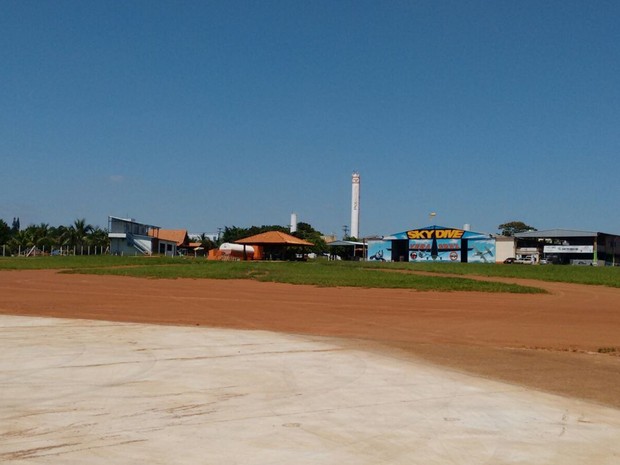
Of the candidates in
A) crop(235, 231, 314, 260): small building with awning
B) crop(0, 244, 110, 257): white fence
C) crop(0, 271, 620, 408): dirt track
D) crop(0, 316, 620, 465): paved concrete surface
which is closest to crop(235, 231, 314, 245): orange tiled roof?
crop(235, 231, 314, 260): small building with awning

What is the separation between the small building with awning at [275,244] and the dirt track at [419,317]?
46029 millimetres

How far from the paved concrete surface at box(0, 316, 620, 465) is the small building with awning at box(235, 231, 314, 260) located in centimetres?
6537

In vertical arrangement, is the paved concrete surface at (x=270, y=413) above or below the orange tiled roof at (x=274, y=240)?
below

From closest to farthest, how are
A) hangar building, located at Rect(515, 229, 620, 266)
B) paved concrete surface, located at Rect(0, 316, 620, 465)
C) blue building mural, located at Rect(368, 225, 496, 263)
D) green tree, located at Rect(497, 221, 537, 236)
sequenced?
paved concrete surface, located at Rect(0, 316, 620, 465)
blue building mural, located at Rect(368, 225, 496, 263)
hangar building, located at Rect(515, 229, 620, 266)
green tree, located at Rect(497, 221, 537, 236)

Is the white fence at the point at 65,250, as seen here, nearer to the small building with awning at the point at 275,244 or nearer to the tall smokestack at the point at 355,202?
the small building with awning at the point at 275,244

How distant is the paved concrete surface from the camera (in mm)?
5023

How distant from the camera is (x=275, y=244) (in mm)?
76000

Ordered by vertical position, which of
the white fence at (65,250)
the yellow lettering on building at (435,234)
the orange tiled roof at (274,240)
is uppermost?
the yellow lettering on building at (435,234)

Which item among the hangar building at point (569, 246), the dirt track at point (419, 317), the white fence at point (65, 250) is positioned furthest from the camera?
the white fence at point (65, 250)

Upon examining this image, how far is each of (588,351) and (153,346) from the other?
27.7 feet

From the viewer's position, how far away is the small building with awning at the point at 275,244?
2982 inches

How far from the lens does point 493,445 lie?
5445 millimetres

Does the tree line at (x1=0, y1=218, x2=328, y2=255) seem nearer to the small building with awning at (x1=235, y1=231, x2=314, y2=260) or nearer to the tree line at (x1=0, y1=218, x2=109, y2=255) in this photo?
the tree line at (x1=0, y1=218, x2=109, y2=255)

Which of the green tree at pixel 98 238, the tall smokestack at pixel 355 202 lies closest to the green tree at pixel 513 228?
the tall smokestack at pixel 355 202
